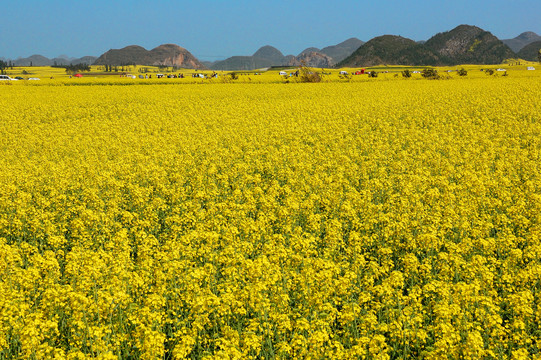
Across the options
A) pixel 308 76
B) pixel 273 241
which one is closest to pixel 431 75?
pixel 308 76

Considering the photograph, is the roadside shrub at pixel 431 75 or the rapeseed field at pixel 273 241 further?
the roadside shrub at pixel 431 75

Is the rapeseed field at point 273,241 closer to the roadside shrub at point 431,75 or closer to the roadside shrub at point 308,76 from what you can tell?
the roadside shrub at point 308,76

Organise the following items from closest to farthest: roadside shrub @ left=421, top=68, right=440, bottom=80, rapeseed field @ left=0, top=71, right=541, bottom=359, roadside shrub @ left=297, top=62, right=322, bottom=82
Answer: rapeseed field @ left=0, top=71, right=541, bottom=359 → roadside shrub @ left=297, top=62, right=322, bottom=82 → roadside shrub @ left=421, top=68, right=440, bottom=80

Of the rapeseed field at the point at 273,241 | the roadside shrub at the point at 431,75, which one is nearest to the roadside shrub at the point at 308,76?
the roadside shrub at the point at 431,75

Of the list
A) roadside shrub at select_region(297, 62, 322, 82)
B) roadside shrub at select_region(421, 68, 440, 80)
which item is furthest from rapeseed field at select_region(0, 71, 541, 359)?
roadside shrub at select_region(421, 68, 440, 80)

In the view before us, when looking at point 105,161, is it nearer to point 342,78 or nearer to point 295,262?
point 295,262

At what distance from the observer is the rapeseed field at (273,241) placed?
Result: 660 centimetres

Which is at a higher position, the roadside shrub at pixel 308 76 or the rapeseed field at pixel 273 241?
the roadside shrub at pixel 308 76

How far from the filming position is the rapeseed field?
6602mm

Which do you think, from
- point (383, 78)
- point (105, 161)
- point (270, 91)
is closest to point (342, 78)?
point (383, 78)

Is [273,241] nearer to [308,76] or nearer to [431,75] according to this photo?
[308,76]

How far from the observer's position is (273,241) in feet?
32.0

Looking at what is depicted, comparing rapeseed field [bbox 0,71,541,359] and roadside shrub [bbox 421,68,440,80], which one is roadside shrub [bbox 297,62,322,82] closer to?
roadside shrub [bbox 421,68,440,80]

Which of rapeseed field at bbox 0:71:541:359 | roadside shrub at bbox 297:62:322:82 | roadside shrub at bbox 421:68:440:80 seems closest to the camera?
rapeseed field at bbox 0:71:541:359
